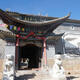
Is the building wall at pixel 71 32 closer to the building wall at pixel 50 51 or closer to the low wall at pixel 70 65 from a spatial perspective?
the low wall at pixel 70 65

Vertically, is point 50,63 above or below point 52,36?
below

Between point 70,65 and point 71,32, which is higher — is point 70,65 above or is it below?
below

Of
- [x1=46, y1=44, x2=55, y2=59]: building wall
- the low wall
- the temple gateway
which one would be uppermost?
the temple gateway

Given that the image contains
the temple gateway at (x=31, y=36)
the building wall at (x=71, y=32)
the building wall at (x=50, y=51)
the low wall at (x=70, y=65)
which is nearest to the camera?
the temple gateway at (x=31, y=36)

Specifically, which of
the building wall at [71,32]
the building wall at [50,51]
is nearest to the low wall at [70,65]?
the building wall at [50,51]

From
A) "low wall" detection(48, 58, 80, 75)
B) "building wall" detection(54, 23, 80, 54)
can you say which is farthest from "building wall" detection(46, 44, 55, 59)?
"building wall" detection(54, 23, 80, 54)

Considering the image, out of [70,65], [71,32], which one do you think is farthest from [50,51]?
[71,32]

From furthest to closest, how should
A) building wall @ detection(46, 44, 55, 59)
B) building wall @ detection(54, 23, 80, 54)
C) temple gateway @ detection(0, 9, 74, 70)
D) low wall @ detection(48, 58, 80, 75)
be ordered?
building wall @ detection(54, 23, 80, 54), building wall @ detection(46, 44, 55, 59), low wall @ detection(48, 58, 80, 75), temple gateway @ detection(0, 9, 74, 70)

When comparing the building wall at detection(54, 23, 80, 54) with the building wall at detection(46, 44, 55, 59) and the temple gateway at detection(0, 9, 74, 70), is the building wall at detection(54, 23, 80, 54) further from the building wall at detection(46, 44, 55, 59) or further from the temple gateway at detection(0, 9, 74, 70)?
the temple gateway at detection(0, 9, 74, 70)

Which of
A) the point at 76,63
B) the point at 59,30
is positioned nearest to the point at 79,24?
the point at 59,30

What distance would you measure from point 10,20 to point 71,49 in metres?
7.72

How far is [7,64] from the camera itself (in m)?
5.59

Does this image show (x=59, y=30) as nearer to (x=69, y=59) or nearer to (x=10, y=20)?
(x=69, y=59)

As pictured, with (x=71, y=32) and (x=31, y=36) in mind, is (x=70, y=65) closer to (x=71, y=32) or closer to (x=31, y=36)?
(x=31, y=36)
